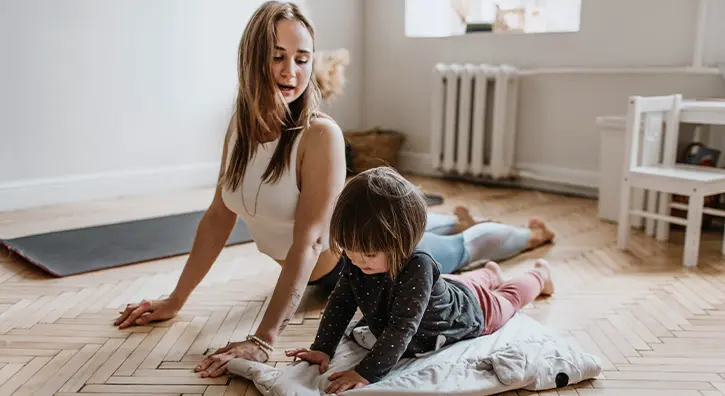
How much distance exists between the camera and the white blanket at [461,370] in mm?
1349

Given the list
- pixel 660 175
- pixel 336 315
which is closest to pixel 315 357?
pixel 336 315

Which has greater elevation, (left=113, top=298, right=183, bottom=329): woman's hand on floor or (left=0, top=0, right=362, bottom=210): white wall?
(left=0, top=0, right=362, bottom=210): white wall

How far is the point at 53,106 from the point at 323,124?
210 centimetres

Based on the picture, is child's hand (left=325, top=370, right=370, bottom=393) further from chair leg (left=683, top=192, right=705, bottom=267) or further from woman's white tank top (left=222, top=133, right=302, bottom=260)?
chair leg (left=683, top=192, right=705, bottom=267)

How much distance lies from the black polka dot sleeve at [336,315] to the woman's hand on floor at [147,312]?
51 centimetres

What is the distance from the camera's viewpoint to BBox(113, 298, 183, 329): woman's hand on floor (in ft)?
5.74

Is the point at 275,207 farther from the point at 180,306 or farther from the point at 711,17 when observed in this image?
the point at 711,17

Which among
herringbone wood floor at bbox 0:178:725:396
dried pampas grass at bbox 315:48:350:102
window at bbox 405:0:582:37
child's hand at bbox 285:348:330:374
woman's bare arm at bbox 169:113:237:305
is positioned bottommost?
herringbone wood floor at bbox 0:178:725:396

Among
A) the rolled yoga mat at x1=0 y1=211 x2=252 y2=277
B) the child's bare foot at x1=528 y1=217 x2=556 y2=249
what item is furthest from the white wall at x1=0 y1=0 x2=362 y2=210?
the child's bare foot at x1=528 y1=217 x2=556 y2=249

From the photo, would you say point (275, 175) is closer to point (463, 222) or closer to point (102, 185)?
point (463, 222)

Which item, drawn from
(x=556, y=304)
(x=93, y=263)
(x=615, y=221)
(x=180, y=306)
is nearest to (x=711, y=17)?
(x=615, y=221)

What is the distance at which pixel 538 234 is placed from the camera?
2.52 meters

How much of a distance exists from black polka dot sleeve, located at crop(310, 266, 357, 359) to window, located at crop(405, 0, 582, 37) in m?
2.56

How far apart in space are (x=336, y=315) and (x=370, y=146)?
103 inches
